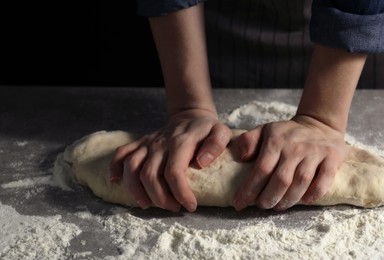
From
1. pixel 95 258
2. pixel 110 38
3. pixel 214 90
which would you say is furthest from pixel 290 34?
pixel 95 258

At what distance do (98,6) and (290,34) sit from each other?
0.68 metres

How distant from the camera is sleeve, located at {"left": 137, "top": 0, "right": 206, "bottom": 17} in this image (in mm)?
1403

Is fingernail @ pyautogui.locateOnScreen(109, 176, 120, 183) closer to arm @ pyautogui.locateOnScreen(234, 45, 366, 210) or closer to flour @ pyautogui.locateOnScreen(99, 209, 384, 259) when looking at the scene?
flour @ pyautogui.locateOnScreen(99, 209, 384, 259)

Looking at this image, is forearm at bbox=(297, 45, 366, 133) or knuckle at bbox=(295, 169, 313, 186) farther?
forearm at bbox=(297, 45, 366, 133)

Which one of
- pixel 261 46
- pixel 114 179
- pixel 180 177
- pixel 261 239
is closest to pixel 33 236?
pixel 114 179

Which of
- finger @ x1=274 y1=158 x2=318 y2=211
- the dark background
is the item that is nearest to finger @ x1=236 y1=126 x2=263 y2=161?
finger @ x1=274 y1=158 x2=318 y2=211

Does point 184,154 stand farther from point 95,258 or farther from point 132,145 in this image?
point 95,258

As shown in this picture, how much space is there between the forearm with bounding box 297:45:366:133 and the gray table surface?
196mm

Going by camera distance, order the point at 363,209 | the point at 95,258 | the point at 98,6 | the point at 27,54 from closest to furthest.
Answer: the point at 95,258, the point at 363,209, the point at 98,6, the point at 27,54

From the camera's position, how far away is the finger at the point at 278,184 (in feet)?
3.92

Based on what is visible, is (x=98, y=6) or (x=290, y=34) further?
(x=98, y=6)

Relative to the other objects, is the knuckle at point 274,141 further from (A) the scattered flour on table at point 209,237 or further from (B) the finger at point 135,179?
(B) the finger at point 135,179

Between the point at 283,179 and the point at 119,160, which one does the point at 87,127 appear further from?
the point at 283,179

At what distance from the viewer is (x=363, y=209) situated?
4.09 feet
